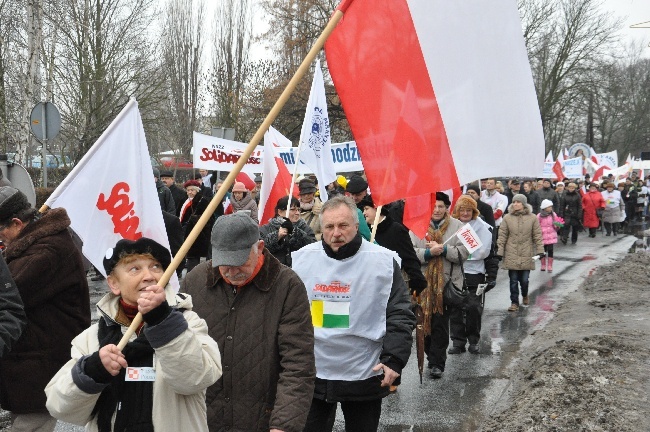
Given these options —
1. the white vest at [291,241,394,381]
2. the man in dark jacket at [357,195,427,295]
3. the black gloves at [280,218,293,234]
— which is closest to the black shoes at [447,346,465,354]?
the man in dark jacket at [357,195,427,295]

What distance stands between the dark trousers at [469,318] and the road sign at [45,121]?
25.8ft

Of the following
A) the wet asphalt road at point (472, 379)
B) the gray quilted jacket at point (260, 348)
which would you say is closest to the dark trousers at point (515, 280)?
the wet asphalt road at point (472, 379)

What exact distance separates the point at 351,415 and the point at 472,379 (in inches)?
140

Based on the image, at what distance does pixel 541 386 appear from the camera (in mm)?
6832

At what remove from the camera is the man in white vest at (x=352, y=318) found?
4.42 metres

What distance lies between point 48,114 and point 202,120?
2811 centimetres

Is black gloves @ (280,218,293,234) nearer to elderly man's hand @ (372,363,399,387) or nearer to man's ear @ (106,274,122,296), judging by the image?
elderly man's hand @ (372,363,399,387)

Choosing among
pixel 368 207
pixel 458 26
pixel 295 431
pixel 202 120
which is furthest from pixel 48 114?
pixel 202 120

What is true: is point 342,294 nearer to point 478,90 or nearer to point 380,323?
point 380,323

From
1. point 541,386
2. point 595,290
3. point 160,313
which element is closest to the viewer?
point 160,313

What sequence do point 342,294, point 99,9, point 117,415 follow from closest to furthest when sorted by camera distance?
point 117,415 → point 342,294 → point 99,9

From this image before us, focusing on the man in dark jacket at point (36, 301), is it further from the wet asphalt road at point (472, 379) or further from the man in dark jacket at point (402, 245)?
the man in dark jacket at point (402, 245)

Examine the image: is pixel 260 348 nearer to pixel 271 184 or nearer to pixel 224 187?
pixel 224 187

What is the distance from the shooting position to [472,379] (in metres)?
7.80
